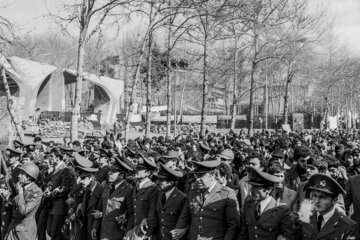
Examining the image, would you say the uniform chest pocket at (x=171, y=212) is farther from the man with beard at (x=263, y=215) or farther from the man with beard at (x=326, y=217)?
the man with beard at (x=326, y=217)

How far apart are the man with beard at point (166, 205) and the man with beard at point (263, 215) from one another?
3.37ft

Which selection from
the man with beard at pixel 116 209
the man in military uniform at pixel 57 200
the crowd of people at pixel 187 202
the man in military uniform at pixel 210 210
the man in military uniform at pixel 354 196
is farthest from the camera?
the man in military uniform at pixel 57 200

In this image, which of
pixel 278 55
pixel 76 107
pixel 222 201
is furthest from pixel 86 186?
pixel 278 55

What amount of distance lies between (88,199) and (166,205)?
191 centimetres

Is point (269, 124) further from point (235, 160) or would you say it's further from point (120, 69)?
point (235, 160)

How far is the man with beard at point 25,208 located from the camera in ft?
21.9

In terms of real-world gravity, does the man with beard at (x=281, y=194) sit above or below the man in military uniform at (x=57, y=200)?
above

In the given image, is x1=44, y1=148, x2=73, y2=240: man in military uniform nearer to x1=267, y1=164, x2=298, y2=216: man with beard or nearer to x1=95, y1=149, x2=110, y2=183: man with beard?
x1=95, y1=149, x2=110, y2=183: man with beard

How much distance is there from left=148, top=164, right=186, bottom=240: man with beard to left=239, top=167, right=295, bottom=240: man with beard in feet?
3.37

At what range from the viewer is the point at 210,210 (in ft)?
16.8

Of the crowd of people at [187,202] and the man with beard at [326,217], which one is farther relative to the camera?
the crowd of people at [187,202]

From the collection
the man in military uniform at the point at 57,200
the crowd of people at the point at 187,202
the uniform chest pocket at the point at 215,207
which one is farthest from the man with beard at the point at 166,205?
the man in military uniform at the point at 57,200

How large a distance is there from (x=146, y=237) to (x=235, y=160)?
194 inches

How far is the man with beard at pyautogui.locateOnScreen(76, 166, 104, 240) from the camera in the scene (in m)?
6.88
